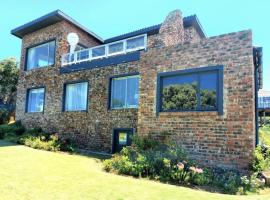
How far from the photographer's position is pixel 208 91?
31.4ft

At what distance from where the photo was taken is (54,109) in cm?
1720

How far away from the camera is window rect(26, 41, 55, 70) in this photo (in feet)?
A: 60.7

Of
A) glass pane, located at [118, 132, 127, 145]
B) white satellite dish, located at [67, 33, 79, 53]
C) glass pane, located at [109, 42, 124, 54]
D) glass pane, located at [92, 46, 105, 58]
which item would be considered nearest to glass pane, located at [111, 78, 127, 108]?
glass pane, located at [118, 132, 127, 145]

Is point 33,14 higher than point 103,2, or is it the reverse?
point 33,14

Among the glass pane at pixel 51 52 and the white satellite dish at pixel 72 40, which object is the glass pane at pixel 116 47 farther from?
the glass pane at pixel 51 52

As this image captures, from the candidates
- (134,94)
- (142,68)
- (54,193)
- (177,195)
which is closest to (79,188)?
(54,193)

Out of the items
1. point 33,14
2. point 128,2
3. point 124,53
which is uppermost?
point 33,14

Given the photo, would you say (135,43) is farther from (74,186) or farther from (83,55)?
(74,186)

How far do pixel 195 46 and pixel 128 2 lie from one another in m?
5.14

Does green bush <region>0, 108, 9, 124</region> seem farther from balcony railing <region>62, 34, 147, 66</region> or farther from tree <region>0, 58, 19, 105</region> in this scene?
balcony railing <region>62, 34, 147, 66</region>

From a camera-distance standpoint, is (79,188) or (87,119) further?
(87,119)

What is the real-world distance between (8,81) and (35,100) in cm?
1053

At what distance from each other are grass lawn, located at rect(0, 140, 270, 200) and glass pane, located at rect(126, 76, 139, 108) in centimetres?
493

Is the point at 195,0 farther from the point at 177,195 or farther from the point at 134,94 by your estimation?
the point at 177,195
